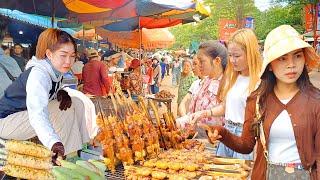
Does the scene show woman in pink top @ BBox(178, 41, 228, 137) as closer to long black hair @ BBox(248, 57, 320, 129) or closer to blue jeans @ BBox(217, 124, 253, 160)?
blue jeans @ BBox(217, 124, 253, 160)

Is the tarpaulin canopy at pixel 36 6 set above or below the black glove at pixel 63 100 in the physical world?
above

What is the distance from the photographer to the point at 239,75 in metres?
3.60

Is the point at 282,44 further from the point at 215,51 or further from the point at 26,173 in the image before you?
the point at 215,51

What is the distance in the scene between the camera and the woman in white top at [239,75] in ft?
11.2

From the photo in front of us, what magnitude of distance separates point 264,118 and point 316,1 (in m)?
25.1

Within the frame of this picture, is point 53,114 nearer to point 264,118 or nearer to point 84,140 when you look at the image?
point 84,140

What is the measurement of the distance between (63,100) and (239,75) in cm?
147

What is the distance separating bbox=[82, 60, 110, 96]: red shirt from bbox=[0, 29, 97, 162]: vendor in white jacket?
18.7 ft

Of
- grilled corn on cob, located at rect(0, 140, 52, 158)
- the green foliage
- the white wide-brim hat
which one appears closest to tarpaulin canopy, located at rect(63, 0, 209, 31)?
grilled corn on cob, located at rect(0, 140, 52, 158)

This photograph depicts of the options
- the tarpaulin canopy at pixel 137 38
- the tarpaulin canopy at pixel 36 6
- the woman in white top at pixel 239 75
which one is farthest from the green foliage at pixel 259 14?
the woman in white top at pixel 239 75

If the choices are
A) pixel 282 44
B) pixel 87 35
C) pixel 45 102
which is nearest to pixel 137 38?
pixel 87 35

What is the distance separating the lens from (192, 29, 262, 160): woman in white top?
342cm

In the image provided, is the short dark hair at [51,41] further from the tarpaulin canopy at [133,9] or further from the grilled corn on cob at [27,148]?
the tarpaulin canopy at [133,9]

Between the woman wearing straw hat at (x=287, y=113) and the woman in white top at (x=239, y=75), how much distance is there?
3.30 feet
